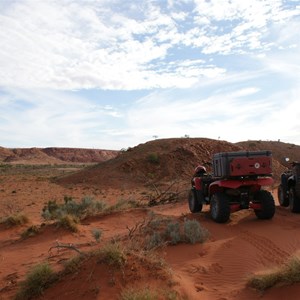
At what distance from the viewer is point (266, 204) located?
10875 millimetres

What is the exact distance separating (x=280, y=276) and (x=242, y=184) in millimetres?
4805

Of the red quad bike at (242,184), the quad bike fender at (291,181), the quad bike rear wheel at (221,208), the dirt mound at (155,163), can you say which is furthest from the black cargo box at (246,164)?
the dirt mound at (155,163)

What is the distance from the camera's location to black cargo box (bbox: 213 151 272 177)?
34.9 ft

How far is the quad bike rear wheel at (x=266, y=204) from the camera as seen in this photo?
10.9 m

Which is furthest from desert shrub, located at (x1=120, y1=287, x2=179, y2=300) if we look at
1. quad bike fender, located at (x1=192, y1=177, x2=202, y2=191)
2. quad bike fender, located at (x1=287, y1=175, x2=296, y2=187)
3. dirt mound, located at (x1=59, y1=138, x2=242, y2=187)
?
dirt mound, located at (x1=59, y1=138, x2=242, y2=187)

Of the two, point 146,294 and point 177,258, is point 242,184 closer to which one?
point 177,258

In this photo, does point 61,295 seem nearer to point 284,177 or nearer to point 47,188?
point 284,177

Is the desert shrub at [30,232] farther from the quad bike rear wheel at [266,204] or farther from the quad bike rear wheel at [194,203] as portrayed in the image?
the quad bike rear wheel at [266,204]

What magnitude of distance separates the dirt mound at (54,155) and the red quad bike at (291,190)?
9500 cm

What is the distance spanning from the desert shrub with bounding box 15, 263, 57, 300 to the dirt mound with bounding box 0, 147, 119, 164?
100m

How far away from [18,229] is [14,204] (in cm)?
858

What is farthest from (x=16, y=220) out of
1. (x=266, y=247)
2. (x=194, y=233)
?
(x=266, y=247)

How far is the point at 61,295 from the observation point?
6.17 meters

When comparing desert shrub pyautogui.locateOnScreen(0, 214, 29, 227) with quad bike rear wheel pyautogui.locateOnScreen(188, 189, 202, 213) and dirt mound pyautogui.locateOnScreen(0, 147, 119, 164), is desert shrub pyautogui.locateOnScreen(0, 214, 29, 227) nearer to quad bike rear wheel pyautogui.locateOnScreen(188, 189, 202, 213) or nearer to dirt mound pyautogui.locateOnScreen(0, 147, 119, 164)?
quad bike rear wheel pyautogui.locateOnScreen(188, 189, 202, 213)
